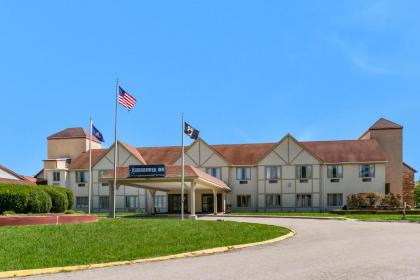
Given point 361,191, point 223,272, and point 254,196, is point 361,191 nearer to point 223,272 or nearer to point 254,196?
point 254,196

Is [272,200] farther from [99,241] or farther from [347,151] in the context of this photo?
[99,241]

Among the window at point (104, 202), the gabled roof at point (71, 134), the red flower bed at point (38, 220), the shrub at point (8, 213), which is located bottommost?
the window at point (104, 202)

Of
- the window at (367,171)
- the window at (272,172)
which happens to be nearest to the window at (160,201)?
the window at (272,172)

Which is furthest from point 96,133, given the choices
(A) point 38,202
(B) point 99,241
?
(B) point 99,241

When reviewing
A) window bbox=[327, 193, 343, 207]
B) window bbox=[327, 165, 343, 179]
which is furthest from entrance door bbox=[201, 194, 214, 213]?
window bbox=[327, 165, 343, 179]

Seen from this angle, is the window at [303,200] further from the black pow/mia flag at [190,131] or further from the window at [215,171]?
the black pow/mia flag at [190,131]

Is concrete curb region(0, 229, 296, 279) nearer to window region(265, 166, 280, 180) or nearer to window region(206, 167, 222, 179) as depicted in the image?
window region(265, 166, 280, 180)

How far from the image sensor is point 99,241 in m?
15.5

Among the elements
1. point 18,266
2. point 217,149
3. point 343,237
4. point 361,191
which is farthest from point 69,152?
point 18,266

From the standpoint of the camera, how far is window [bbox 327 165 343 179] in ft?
174

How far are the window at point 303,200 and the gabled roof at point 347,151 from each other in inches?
160

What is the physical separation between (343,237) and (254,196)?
35.0 meters

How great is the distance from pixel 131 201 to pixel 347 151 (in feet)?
75.8

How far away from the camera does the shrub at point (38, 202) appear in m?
21.1
